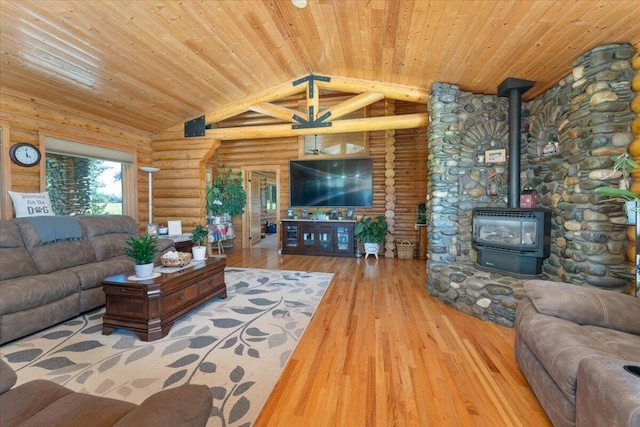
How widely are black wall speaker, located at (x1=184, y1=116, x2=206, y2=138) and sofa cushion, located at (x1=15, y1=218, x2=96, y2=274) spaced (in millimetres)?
2725

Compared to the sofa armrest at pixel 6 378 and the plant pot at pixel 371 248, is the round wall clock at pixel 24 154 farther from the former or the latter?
the plant pot at pixel 371 248

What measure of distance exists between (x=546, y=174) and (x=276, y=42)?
3.62 m

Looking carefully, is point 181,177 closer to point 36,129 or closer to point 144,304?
point 36,129

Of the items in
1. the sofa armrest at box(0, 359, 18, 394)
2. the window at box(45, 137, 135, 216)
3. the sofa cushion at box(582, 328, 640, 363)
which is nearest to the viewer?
the sofa armrest at box(0, 359, 18, 394)

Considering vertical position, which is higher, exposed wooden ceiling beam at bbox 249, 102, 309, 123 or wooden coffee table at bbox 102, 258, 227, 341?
exposed wooden ceiling beam at bbox 249, 102, 309, 123

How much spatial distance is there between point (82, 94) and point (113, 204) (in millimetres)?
1929

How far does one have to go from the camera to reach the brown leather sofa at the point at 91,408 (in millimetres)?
832

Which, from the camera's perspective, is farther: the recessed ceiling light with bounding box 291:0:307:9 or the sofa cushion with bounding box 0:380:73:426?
the recessed ceiling light with bounding box 291:0:307:9

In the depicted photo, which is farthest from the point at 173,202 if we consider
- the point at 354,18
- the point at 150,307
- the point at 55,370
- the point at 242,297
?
the point at 354,18

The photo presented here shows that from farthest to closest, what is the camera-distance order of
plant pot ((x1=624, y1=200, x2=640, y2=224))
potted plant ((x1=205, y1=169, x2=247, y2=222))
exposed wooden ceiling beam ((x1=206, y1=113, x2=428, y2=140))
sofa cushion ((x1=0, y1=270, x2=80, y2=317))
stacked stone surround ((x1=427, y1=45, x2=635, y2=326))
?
1. potted plant ((x1=205, y1=169, x2=247, y2=222))
2. exposed wooden ceiling beam ((x1=206, y1=113, x2=428, y2=140))
3. stacked stone surround ((x1=427, y1=45, x2=635, y2=326))
4. sofa cushion ((x1=0, y1=270, x2=80, y2=317))
5. plant pot ((x1=624, y1=200, x2=640, y2=224))

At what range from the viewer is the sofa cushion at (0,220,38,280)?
8.59ft

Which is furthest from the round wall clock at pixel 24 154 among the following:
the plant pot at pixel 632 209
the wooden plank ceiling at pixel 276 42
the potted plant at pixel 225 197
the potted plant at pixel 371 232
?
the plant pot at pixel 632 209

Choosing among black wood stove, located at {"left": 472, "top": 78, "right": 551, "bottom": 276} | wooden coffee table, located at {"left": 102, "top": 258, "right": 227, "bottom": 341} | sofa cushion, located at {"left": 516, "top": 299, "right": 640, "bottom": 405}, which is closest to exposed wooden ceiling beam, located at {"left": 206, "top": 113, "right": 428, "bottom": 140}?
black wood stove, located at {"left": 472, "top": 78, "right": 551, "bottom": 276}

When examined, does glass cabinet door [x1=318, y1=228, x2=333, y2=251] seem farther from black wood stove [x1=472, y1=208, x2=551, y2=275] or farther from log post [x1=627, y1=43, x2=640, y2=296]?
log post [x1=627, y1=43, x2=640, y2=296]
